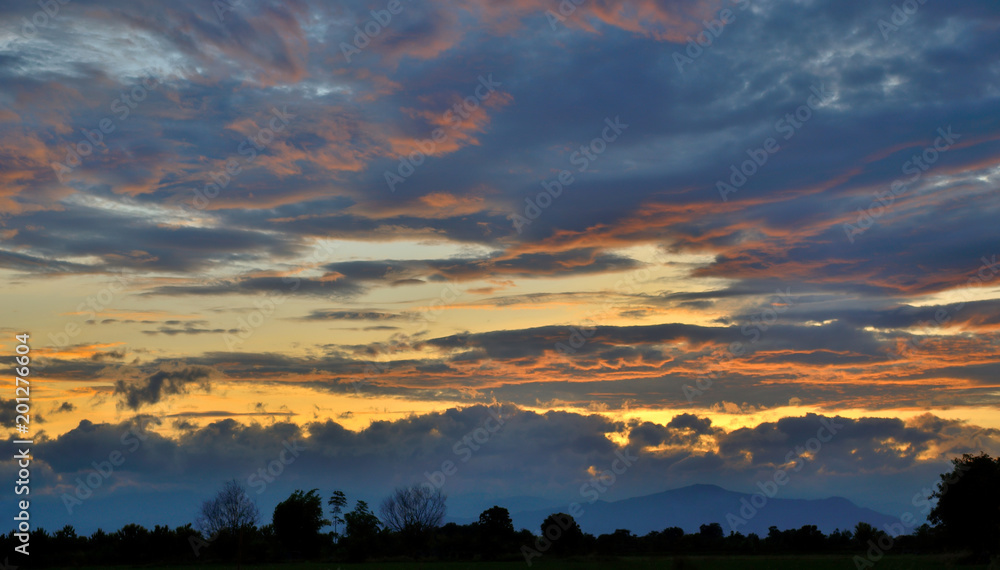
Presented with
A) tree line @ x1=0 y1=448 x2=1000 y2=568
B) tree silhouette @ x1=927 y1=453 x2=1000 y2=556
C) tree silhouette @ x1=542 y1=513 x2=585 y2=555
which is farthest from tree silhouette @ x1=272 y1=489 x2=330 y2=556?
tree silhouette @ x1=927 y1=453 x2=1000 y2=556

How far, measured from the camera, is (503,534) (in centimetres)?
11912

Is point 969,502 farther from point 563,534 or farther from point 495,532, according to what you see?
point 495,532

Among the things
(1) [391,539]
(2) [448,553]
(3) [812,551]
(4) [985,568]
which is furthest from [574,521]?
(4) [985,568]

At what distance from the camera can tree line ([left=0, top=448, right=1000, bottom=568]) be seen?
270 feet

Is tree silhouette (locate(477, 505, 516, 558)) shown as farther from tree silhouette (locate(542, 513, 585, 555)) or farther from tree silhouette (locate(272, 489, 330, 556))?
tree silhouette (locate(272, 489, 330, 556))

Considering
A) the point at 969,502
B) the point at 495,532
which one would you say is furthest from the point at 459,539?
the point at 969,502

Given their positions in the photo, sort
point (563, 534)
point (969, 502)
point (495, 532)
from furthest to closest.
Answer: point (495, 532)
point (563, 534)
point (969, 502)

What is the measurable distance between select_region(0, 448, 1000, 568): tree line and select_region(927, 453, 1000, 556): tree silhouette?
0.33 ft

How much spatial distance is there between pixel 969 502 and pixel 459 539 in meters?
73.8

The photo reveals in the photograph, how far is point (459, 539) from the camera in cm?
12050

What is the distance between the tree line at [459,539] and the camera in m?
82.2

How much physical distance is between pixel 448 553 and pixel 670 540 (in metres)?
51.0

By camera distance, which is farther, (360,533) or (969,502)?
(360,533)

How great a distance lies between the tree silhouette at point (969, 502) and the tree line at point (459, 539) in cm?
10
